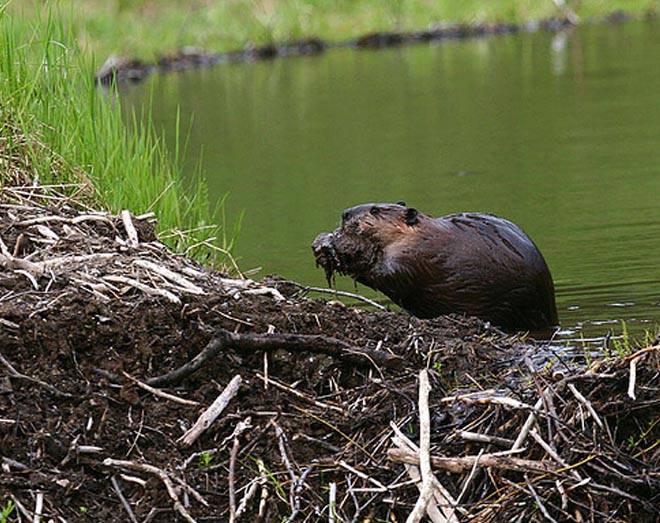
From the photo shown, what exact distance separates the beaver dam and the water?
1719 mm

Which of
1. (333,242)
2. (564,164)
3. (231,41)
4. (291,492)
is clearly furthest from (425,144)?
Result: (231,41)

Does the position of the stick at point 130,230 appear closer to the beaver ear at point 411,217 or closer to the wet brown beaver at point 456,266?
the wet brown beaver at point 456,266

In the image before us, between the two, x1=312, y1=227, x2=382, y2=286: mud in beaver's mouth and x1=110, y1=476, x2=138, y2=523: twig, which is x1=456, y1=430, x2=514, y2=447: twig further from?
x1=312, y1=227, x2=382, y2=286: mud in beaver's mouth

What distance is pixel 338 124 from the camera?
1355 cm

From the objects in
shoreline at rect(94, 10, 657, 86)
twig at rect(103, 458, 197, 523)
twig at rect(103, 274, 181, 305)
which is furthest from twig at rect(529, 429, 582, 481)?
shoreline at rect(94, 10, 657, 86)

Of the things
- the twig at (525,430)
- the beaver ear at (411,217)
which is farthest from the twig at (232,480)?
the beaver ear at (411,217)

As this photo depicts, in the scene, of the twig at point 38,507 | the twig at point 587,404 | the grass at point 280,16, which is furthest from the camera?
the grass at point 280,16

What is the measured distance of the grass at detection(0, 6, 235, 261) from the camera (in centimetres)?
498

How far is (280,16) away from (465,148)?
12.8 m

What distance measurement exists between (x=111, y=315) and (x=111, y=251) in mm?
606

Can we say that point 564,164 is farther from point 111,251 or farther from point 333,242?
point 111,251

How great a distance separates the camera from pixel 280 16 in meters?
23.5

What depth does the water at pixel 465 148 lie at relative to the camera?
6918 millimetres

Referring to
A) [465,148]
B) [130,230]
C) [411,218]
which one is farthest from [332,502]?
[465,148]
